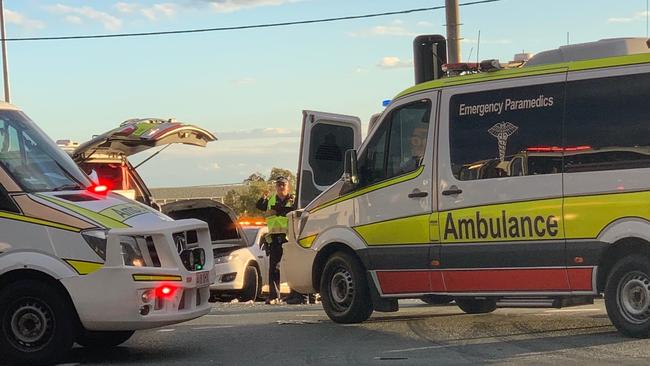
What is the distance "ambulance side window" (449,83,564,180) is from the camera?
8.74 meters

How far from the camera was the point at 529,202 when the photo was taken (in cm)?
881

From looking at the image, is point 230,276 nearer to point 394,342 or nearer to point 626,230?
point 394,342

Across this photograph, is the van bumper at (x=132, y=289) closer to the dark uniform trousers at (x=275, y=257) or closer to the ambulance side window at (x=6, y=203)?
the ambulance side window at (x=6, y=203)

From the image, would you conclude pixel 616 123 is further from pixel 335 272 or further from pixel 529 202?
pixel 335 272

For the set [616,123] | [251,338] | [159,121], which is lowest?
[251,338]

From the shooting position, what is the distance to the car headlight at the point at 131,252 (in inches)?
306

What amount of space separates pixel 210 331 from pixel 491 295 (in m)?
2.98

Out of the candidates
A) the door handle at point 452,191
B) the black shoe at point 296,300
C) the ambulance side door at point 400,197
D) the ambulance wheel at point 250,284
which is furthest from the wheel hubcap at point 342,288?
the ambulance wheel at point 250,284

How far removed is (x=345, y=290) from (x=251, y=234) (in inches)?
302

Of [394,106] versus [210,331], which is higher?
[394,106]

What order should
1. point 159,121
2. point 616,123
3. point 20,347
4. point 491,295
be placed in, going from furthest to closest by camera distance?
point 159,121
point 491,295
point 616,123
point 20,347

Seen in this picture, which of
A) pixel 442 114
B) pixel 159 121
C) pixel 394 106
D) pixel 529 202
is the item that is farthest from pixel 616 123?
pixel 159 121

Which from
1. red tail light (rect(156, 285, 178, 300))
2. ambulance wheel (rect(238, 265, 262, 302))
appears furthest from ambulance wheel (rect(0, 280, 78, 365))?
ambulance wheel (rect(238, 265, 262, 302))

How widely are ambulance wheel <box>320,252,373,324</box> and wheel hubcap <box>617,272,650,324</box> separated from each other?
2.86 meters
